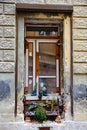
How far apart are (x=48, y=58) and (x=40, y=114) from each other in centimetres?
159

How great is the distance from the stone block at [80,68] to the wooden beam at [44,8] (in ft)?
4.58

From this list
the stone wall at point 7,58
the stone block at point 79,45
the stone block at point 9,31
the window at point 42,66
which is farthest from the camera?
the window at point 42,66

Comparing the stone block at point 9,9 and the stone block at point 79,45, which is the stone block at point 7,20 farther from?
the stone block at point 79,45

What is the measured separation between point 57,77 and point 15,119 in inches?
63.8

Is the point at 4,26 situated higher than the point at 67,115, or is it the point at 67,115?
the point at 4,26

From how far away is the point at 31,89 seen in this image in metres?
10.2

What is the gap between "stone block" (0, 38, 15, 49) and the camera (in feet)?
31.6

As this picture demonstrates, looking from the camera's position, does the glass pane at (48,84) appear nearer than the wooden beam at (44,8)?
No

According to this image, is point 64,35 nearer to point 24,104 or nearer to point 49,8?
point 49,8

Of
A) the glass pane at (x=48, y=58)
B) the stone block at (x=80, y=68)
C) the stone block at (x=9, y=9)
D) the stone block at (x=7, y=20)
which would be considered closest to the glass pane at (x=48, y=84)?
the glass pane at (x=48, y=58)

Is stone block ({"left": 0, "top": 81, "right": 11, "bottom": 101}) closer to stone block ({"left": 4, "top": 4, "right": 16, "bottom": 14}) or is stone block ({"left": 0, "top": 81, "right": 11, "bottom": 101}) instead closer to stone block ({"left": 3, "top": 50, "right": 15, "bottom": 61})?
stone block ({"left": 3, "top": 50, "right": 15, "bottom": 61})

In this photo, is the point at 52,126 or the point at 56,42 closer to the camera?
the point at 52,126

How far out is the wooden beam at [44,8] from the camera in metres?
9.70

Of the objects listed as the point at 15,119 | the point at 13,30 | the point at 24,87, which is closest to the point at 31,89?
the point at 24,87
